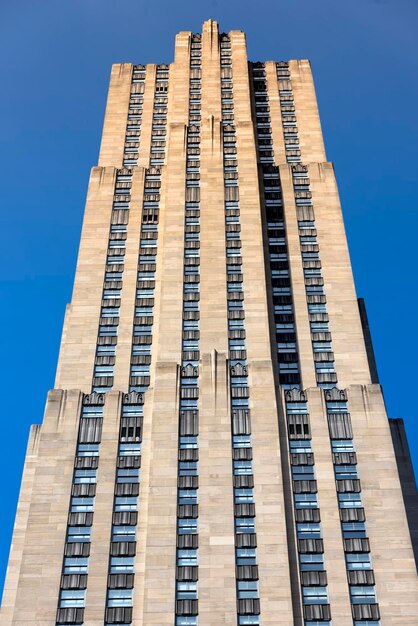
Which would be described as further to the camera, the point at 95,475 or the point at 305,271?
the point at 305,271

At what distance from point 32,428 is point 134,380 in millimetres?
14821

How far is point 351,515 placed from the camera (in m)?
80.9

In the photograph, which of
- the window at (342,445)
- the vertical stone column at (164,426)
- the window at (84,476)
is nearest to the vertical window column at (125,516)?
the vertical stone column at (164,426)

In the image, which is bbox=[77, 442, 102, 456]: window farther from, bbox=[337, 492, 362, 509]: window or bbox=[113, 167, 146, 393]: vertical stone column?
bbox=[337, 492, 362, 509]: window

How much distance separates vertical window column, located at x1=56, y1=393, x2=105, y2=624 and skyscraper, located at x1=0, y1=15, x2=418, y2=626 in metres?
0.17

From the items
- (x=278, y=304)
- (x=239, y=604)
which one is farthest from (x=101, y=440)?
(x=278, y=304)

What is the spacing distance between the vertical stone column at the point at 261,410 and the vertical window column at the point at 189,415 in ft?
19.5

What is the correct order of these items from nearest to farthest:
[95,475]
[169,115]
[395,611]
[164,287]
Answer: [395,611], [95,475], [164,287], [169,115]

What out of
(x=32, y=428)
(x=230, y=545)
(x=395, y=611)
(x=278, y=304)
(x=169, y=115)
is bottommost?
(x=395, y=611)

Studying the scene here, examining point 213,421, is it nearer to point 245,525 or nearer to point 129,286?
point 245,525

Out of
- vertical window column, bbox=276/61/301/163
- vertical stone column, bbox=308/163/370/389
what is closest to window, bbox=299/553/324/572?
vertical stone column, bbox=308/163/370/389

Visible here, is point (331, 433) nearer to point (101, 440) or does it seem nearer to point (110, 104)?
point (101, 440)

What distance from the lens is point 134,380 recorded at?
9488 centimetres

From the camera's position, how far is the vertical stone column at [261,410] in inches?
2990
